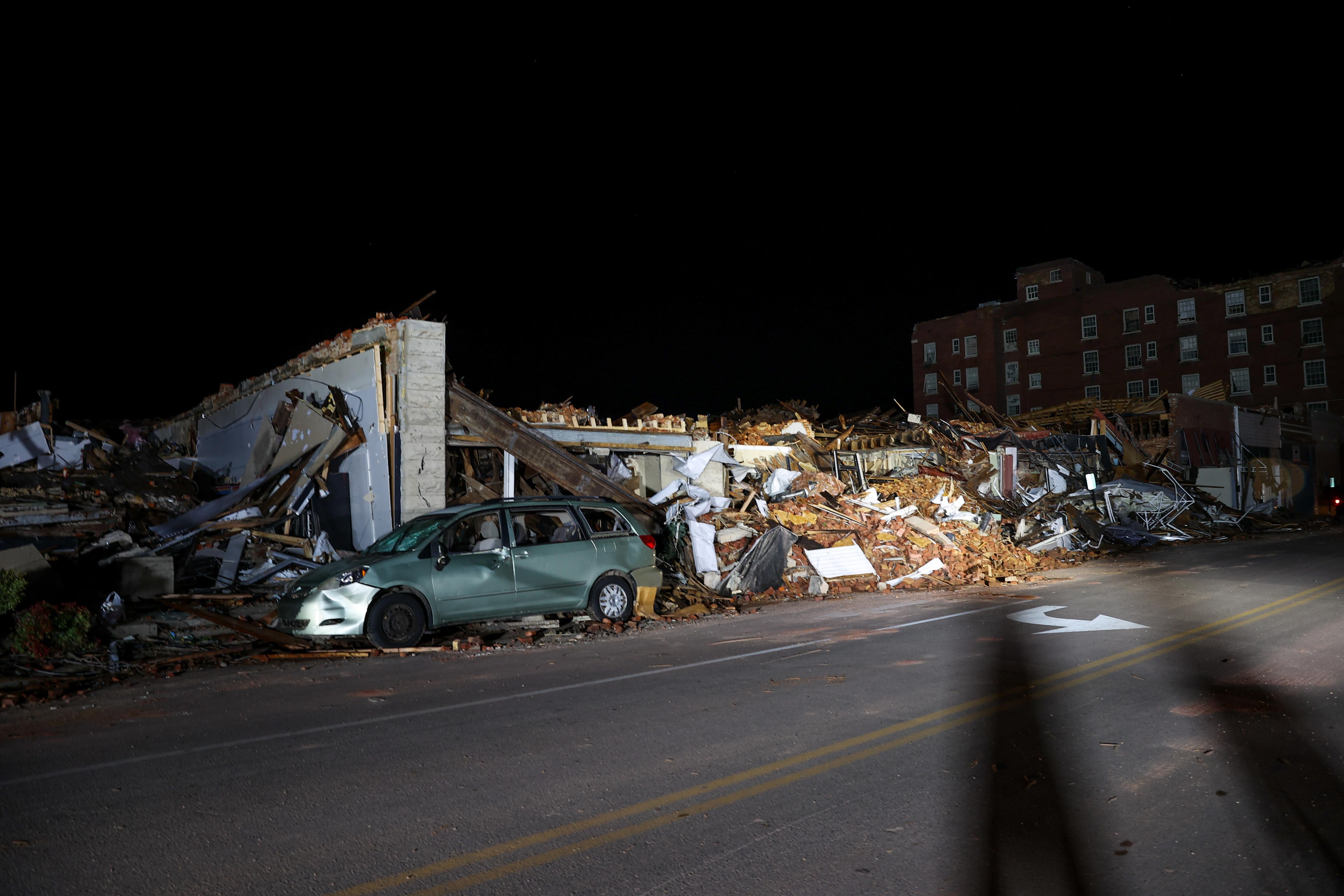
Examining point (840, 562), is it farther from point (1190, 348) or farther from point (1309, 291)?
point (1190, 348)

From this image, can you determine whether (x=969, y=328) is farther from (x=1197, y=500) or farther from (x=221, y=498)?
(x=221, y=498)

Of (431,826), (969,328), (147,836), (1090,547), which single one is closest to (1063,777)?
(431,826)

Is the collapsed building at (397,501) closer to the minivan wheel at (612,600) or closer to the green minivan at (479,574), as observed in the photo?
the minivan wheel at (612,600)

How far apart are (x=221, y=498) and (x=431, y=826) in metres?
13.2

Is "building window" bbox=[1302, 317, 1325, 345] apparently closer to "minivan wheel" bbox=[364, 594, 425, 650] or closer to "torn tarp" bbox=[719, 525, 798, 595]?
"torn tarp" bbox=[719, 525, 798, 595]

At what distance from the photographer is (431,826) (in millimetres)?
4422

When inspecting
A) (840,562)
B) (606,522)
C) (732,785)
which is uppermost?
(606,522)

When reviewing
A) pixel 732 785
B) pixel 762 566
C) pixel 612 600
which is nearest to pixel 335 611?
pixel 612 600

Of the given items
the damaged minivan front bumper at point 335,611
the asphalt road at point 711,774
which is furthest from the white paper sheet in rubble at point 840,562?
the damaged minivan front bumper at point 335,611

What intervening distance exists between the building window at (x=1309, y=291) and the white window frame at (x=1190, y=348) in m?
6.21

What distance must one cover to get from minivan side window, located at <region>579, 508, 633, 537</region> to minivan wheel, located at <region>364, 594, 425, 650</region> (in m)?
2.54

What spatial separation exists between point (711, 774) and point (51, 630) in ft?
27.8

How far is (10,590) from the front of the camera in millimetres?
10141

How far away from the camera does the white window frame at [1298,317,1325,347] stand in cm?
5438
